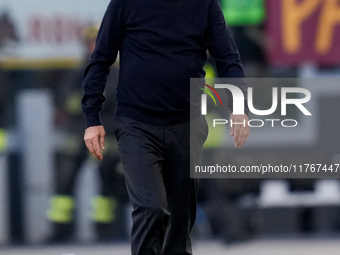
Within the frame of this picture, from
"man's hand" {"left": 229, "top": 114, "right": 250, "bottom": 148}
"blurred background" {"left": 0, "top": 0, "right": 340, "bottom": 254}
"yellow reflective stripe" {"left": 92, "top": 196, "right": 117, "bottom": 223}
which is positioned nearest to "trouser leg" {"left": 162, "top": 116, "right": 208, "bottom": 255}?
"man's hand" {"left": 229, "top": 114, "right": 250, "bottom": 148}

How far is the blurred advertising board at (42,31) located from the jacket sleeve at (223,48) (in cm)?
329

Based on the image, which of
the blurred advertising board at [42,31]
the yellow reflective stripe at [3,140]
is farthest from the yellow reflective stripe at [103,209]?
the blurred advertising board at [42,31]

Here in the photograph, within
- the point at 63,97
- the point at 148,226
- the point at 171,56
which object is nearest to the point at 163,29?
the point at 171,56

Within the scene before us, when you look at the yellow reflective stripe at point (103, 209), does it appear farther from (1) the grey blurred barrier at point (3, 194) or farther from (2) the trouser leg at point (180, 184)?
(2) the trouser leg at point (180, 184)

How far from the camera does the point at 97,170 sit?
770cm

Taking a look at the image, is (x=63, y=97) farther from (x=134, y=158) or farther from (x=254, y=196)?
(x=134, y=158)

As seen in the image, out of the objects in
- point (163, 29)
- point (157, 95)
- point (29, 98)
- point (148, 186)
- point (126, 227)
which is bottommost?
point (126, 227)

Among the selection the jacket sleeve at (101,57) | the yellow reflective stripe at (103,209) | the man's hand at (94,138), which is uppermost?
the jacket sleeve at (101,57)

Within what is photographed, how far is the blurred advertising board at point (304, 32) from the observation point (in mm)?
7766

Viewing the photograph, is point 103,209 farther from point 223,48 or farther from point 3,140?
point 223,48

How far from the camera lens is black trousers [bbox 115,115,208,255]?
425cm

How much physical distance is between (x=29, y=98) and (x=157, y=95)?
3.58 metres

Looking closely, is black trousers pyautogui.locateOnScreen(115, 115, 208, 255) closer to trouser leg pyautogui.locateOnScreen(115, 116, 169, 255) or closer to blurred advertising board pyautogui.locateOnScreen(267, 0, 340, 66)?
trouser leg pyautogui.locateOnScreen(115, 116, 169, 255)

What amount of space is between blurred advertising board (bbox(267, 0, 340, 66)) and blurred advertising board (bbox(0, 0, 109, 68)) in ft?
4.87
